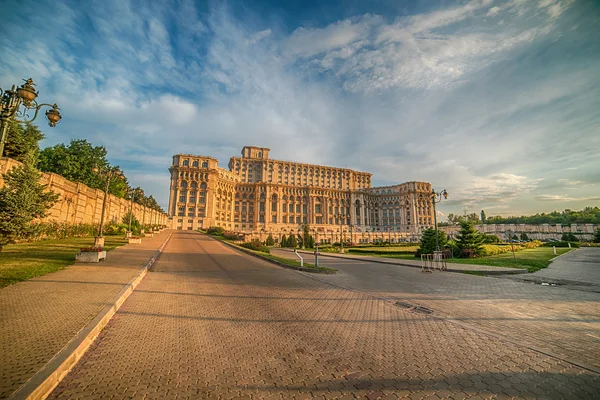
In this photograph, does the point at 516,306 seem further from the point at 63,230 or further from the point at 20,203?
the point at 63,230

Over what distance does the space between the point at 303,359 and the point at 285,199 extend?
11033 centimetres

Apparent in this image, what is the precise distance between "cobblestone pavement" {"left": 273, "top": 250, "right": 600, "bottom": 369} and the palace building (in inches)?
2967

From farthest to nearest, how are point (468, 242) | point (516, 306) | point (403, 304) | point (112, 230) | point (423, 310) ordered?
point (112, 230) < point (468, 242) < point (403, 304) < point (516, 306) < point (423, 310)

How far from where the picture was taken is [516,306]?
744 centimetres

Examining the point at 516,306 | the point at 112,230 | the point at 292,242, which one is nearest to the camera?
the point at 516,306

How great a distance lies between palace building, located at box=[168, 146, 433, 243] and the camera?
9281 cm

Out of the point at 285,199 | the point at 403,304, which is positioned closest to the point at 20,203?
the point at 403,304

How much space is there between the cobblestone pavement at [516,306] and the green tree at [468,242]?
11.2 m

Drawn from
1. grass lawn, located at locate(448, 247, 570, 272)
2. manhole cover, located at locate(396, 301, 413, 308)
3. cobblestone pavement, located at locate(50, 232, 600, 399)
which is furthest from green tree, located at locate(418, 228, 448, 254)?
cobblestone pavement, located at locate(50, 232, 600, 399)

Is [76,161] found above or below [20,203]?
above

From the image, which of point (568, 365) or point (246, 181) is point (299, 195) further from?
point (568, 365)

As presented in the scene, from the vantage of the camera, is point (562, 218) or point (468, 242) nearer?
point (468, 242)

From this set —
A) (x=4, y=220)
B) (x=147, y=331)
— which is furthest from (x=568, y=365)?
(x=4, y=220)

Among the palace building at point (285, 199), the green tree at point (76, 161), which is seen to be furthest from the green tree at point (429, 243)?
the palace building at point (285, 199)
